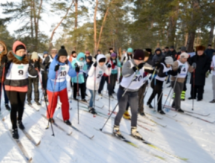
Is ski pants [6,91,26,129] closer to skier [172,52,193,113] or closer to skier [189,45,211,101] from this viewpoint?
skier [172,52,193,113]

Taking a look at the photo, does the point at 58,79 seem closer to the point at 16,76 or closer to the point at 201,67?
the point at 16,76

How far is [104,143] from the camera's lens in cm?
371

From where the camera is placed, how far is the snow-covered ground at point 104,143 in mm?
3123

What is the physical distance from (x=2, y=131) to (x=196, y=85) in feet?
23.6

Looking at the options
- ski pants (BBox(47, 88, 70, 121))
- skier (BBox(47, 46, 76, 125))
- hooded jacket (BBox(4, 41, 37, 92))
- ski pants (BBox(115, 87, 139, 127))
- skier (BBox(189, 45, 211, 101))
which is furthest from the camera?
skier (BBox(189, 45, 211, 101))

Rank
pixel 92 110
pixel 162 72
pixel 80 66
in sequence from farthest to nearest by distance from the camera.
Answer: pixel 80 66, pixel 92 110, pixel 162 72

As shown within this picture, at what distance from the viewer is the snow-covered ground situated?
123 inches

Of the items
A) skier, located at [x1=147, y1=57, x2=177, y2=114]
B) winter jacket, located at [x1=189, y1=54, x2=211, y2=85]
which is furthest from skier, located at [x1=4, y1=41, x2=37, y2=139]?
winter jacket, located at [x1=189, y1=54, x2=211, y2=85]

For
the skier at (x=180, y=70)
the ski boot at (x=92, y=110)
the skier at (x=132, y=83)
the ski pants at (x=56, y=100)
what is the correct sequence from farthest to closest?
the skier at (x=180, y=70) < the ski boot at (x=92, y=110) < the ski pants at (x=56, y=100) < the skier at (x=132, y=83)

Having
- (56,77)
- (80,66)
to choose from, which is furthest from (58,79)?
(80,66)

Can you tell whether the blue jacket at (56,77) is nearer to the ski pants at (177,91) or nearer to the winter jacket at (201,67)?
the ski pants at (177,91)

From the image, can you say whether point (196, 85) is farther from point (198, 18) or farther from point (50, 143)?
point (50, 143)

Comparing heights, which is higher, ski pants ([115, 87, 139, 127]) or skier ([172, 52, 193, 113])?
skier ([172, 52, 193, 113])

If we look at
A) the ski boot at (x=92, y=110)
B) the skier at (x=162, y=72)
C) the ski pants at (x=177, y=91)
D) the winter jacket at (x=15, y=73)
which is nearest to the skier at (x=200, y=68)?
the ski pants at (x=177, y=91)
